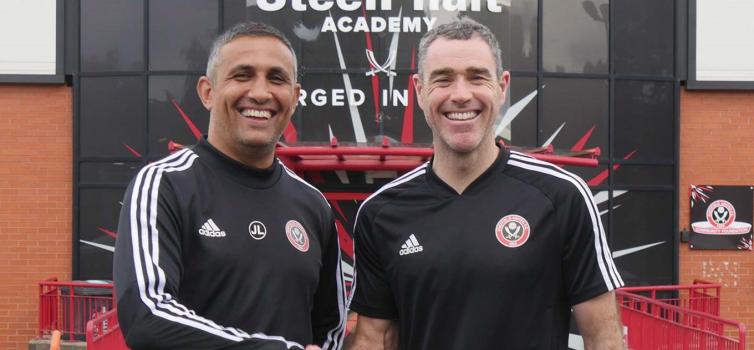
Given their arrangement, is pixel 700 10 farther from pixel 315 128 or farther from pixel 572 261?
pixel 572 261

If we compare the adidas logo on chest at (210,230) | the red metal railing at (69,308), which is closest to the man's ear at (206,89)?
the adidas logo on chest at (210,230)

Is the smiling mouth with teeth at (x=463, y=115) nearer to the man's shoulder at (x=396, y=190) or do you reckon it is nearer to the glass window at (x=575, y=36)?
the man's shoulder at (x=396, y=190)

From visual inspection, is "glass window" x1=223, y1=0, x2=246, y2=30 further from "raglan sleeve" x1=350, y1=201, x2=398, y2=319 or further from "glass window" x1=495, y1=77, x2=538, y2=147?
"raglan sleeve" x1=350, y1=201, x2=398, y2=319

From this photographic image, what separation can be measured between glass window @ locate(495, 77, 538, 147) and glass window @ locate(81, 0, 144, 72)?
507cm

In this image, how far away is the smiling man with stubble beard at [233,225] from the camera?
2.57 metres

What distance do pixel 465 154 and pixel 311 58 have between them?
845cm

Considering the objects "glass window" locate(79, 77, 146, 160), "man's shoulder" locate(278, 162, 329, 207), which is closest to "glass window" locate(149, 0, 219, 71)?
"glass window" locate(79, 77, 146, 160)

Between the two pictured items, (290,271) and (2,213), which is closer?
(290,271)

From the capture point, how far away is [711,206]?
1230cm

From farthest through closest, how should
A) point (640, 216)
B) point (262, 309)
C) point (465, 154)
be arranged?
point (640, 216) → point (465, 154) → point (262, 309)

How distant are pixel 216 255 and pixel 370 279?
0.70m

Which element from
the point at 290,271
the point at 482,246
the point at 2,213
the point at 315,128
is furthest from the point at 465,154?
the point at 2,213

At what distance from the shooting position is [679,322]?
879 centimetres

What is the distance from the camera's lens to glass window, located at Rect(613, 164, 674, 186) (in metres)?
12.1
